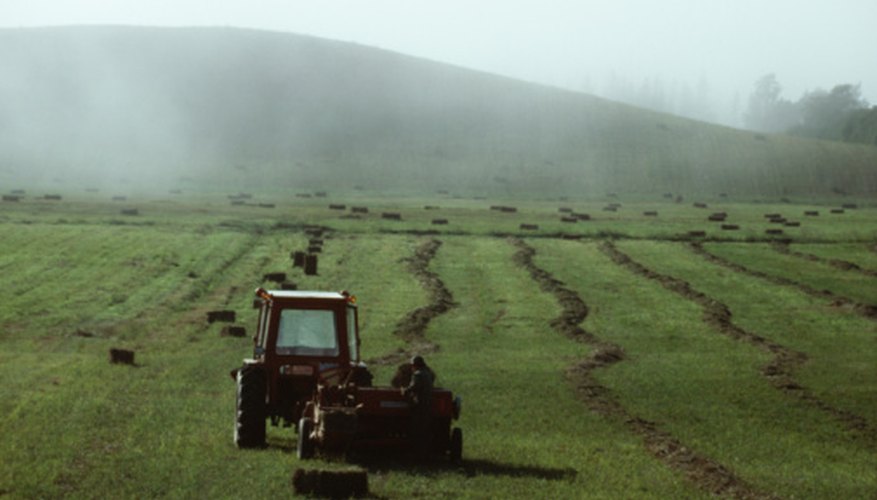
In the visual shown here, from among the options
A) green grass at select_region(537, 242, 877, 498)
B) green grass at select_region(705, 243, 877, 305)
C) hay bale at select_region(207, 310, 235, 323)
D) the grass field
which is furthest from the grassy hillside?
hay bale at select_region(207, 310, 235, 323)

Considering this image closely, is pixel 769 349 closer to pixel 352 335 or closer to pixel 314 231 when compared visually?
pixel 352 335

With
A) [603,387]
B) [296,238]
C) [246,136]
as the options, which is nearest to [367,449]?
[603,387]

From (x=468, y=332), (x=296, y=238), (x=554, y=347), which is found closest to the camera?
(x=554, y=347)

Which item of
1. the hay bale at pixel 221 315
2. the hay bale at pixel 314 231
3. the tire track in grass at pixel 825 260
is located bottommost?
the hay bale at pixel 221 315

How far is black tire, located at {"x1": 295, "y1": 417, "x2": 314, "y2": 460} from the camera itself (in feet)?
73.6

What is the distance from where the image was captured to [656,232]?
78938mm

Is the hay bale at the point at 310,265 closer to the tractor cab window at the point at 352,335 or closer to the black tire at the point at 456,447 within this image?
the tractor cab window at the point at 352,335

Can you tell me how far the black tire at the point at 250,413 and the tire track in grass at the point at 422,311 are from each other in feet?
48.9

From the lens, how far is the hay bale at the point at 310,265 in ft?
193

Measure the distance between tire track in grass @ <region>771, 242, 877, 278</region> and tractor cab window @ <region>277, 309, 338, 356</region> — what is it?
42328 millimetres

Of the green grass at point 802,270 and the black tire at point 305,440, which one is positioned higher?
the black tire at point 305,440

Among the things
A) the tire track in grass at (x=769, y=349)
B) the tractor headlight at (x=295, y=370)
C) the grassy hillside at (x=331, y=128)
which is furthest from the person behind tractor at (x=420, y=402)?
the grassy hillside at (x=331, y=128)

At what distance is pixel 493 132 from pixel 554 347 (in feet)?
367

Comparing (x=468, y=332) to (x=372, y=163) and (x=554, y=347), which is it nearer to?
(x=554, y=347)
